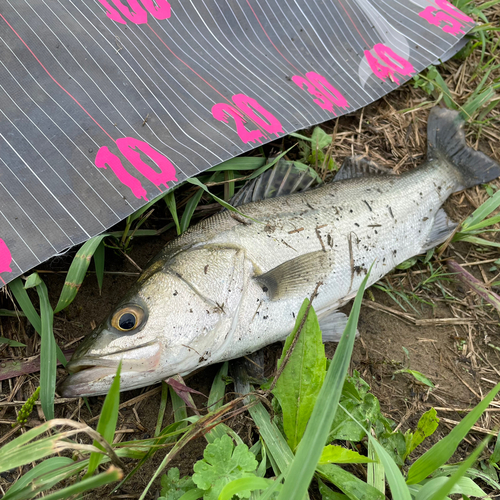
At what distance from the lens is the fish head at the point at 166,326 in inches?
76.5

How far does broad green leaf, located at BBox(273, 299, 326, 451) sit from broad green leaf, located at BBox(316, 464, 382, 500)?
182 millimetres

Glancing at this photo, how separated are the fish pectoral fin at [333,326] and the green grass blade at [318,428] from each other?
900 millimetres

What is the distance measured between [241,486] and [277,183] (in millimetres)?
1795

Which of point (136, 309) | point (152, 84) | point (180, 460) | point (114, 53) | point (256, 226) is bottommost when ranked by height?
point (180, 460)

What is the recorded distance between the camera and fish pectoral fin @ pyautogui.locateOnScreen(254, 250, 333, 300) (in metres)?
2.31

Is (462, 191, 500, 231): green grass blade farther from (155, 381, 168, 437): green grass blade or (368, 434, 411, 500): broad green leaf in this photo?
(155, 381, 168, 437): green grass blade

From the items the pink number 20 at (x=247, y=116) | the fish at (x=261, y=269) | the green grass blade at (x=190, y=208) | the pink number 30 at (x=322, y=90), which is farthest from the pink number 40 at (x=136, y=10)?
the fish at (x=261, y=269)

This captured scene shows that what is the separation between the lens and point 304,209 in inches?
102

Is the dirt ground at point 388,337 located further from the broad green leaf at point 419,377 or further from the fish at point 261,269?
the fish at point 261,269

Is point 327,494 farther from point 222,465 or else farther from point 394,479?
point 222,465

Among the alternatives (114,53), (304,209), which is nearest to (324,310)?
(304,209)

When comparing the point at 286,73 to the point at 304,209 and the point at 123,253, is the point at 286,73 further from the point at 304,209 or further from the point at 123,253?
the point at 123,253

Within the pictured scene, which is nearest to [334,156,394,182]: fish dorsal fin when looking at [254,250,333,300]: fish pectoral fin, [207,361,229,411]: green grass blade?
[254,250,333,300]: fish pectoral fin

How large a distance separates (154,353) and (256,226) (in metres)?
0.94
